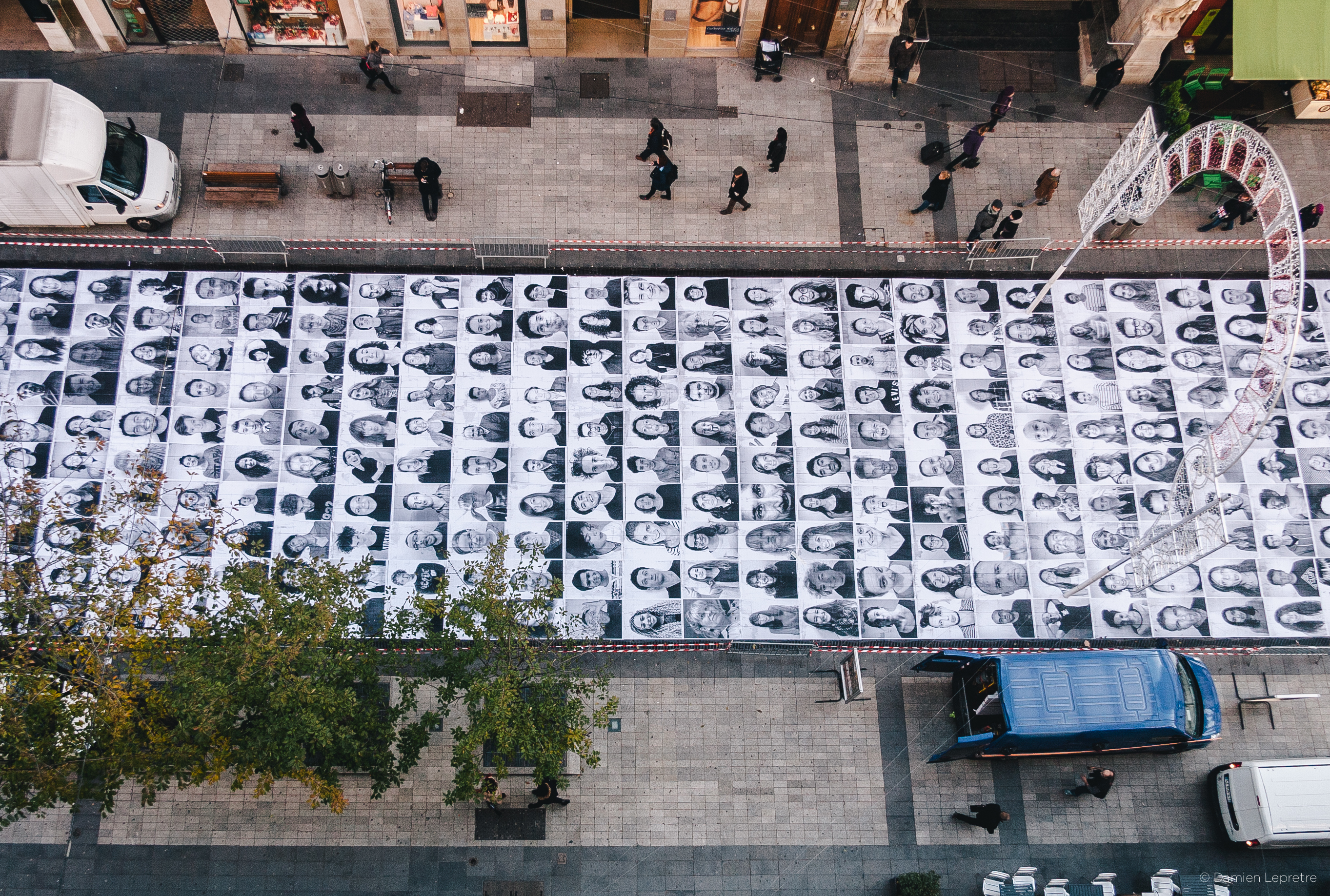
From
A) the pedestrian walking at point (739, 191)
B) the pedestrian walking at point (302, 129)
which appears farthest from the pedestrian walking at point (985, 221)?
the pedestrian walking at point (302, 129)

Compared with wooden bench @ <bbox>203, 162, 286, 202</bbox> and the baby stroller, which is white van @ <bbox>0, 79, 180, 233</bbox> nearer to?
wooden bench @ <bbox>203, 162, 286, 202</bbox>

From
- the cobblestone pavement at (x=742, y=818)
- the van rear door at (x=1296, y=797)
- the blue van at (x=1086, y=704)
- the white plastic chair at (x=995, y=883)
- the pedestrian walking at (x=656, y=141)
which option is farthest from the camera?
the pedestrian walking at (x=656, y=141)

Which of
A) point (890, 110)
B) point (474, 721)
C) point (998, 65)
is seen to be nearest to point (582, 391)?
point (474, 721)

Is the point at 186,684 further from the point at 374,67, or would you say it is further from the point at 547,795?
the point at 374,67

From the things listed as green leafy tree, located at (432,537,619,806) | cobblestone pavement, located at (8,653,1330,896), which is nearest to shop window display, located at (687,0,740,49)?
green leafy tree, located at (432,537,619,806)

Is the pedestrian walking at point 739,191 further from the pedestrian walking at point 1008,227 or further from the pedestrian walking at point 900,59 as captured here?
the pedestrian walking at point 1008,227

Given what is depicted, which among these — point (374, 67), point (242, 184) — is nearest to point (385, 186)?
point (374, 67)
